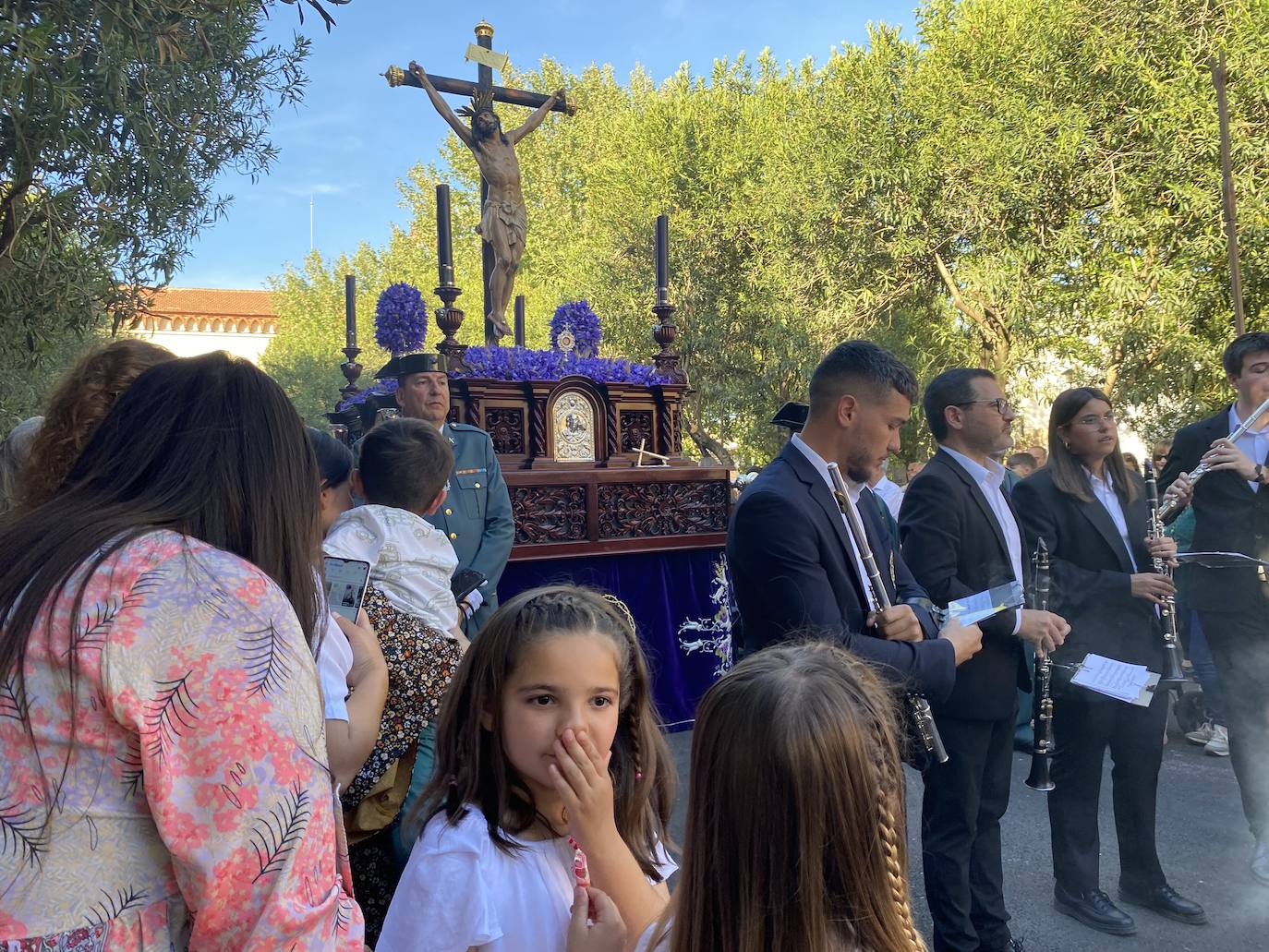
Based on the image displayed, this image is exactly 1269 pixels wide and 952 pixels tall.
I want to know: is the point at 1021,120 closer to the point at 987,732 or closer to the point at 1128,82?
the point at 1128,82

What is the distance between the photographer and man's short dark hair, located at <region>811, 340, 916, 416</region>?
9.70 ft

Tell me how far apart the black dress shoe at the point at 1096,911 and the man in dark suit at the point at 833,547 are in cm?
170

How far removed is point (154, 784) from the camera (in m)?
1.15

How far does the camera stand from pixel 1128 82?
13359mm

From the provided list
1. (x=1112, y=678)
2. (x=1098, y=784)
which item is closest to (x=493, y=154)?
(x=1112, y=678)

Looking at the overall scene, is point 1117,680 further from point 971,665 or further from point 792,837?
point 792,837

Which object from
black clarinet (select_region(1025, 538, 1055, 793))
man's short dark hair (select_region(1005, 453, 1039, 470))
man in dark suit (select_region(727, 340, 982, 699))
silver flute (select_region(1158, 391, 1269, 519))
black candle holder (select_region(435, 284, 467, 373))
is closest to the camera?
man in dark suit (select_region(727, 340, 982, 699))

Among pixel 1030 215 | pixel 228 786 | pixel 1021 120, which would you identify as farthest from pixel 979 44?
pixel 228 786

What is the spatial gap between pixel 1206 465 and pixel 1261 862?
5.73 feet

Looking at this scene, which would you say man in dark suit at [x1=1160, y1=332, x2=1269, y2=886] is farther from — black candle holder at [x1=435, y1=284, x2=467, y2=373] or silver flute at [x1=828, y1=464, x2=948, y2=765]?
black candle holder at [x1=435, y1=284, x2=467, y2=373]

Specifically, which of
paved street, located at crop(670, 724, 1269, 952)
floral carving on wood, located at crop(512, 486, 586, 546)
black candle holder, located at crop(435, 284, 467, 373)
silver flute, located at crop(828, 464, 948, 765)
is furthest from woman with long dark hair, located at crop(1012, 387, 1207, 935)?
black candle holder, located at crop(435, 284, 467, 373)

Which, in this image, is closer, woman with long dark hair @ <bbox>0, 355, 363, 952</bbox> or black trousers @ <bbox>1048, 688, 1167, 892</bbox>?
woman with long dark hair @ <bbox>0, 355, 363, 952</bbox>

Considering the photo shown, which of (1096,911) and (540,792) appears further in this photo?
(1096,911)

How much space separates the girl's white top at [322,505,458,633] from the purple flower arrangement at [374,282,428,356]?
3.23m
